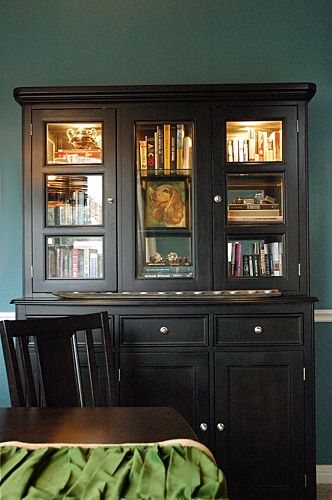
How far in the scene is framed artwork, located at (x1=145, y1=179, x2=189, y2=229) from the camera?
310cm

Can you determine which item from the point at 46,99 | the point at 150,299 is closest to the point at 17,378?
the point at 150,299

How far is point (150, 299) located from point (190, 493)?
1.86 m

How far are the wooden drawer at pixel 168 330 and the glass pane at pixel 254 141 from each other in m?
0.81

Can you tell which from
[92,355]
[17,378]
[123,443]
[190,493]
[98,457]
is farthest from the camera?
[92,355]

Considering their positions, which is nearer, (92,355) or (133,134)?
(92,355)

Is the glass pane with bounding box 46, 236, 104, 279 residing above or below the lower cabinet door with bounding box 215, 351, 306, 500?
above

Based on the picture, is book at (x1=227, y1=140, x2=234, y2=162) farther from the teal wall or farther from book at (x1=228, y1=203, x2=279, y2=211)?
the teal wall

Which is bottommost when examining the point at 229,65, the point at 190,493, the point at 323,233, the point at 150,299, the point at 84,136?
the point at 190,493

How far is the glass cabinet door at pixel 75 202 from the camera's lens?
306 cm

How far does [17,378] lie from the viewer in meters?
1.87

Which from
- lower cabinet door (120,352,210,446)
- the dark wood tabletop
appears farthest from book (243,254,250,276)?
the dark wood tabletop

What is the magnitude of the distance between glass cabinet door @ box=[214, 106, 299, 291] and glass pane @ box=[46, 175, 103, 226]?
581 millimetres

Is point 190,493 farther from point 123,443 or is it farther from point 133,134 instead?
point 133,134

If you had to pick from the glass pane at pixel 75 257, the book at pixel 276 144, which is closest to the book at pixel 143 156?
the glass pane at pixel 75 257
